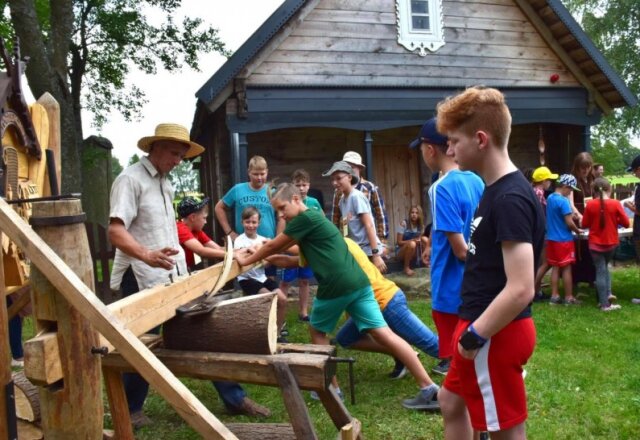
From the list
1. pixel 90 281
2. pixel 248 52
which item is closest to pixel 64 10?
pixel 248 52

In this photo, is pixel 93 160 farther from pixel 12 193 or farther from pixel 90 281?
pixel 90 281

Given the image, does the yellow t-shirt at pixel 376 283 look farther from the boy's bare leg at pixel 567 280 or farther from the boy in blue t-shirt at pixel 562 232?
the boy's bare leg at pixel 567 280

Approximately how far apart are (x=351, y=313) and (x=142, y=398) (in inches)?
61.3

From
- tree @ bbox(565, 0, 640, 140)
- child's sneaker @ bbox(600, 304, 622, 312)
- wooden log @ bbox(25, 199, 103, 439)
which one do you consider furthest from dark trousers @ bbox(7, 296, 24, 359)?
tree @ bbox(565, 0, 640, 140)

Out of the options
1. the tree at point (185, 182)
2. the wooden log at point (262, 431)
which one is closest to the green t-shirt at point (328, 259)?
the wooden log at point (262, 431)

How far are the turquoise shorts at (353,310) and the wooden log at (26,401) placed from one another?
1816 millimetres

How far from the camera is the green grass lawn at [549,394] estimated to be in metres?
3.87

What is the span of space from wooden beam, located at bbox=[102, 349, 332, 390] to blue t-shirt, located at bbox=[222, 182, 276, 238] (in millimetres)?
3923

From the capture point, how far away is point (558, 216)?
24.7ft

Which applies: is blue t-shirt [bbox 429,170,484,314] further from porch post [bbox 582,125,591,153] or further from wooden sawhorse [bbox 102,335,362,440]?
porch post [bbox 582,125,591,153]

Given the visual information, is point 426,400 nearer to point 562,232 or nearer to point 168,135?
point 168,135

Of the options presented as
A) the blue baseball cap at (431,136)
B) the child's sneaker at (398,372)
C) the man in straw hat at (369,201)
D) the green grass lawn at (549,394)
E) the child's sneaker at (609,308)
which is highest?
the blue baseball cap at (431,136)

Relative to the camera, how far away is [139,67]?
19219mm

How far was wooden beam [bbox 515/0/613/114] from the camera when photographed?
10984 mm
